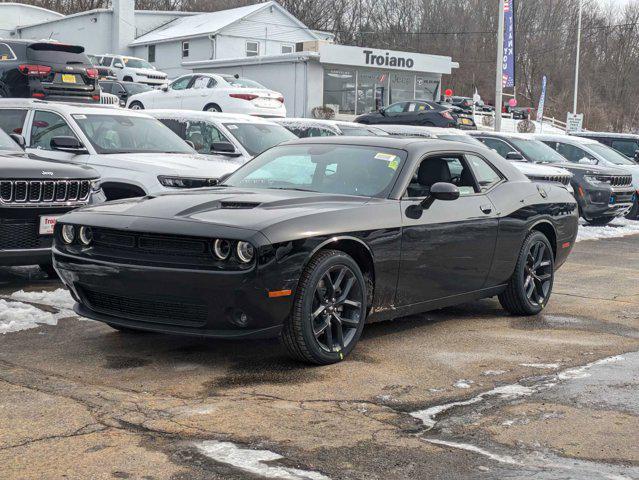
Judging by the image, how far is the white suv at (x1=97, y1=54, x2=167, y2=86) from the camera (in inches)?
1623

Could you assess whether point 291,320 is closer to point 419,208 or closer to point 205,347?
point 205,347

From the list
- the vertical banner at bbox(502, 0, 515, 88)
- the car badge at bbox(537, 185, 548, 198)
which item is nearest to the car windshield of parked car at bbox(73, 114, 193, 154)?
the car badge at bbox(537, 185, 548, 198)

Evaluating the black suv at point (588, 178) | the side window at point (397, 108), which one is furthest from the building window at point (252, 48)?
the black suv at point (588, 178)

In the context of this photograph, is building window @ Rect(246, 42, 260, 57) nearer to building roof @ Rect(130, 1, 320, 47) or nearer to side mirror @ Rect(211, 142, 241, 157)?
building roof @ Rect(130, 1, 320, 47)

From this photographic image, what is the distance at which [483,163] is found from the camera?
325 inches

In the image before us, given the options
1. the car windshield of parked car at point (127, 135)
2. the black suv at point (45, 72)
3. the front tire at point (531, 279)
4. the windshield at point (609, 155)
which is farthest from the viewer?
the windshield at point (609, 155)

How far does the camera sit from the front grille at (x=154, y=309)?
5891 millimetres

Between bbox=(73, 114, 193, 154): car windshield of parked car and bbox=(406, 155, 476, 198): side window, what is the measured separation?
4.68 meters

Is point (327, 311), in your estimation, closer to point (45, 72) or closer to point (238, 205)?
point (238, 205)

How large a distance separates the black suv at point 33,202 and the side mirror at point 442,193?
11.4 feet

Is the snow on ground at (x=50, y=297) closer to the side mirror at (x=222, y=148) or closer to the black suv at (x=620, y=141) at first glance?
the side mirror at (x=222, y=148)

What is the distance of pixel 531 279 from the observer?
8.38 meters

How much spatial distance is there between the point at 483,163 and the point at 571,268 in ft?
14.4

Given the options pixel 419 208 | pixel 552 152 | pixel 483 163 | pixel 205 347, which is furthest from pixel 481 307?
pixel 552 152
